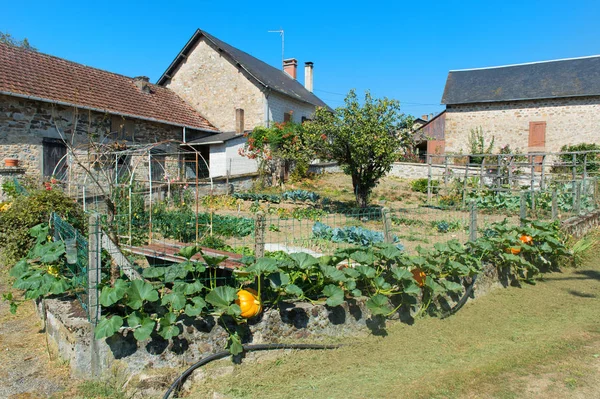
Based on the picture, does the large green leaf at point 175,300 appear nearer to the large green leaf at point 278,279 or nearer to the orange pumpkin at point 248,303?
the orange pumpkin at point 248,303

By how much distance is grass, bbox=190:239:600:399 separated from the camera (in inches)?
128

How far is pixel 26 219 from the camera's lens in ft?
19.1

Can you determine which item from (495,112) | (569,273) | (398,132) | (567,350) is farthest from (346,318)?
(495,112)

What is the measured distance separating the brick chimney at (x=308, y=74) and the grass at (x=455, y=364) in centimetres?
2338

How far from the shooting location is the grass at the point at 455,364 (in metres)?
3.26

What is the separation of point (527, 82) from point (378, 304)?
24.9 m

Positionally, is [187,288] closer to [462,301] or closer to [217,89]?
[462,301]

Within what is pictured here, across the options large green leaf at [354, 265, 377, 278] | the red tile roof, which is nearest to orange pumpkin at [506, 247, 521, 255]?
large green leaf at [354, 265, 377, 278]

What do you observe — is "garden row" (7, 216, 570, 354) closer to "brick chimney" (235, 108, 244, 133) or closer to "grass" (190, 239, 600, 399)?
"grass" (190, 239, 600, 399)

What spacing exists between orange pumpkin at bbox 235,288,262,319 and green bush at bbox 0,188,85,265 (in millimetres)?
3418

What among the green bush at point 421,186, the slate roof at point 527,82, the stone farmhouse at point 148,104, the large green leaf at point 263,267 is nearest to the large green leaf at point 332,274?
the large green leaf at point 263,267

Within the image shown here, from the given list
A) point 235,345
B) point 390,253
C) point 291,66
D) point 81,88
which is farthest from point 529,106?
point 235,345

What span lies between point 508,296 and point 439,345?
1.85 metres

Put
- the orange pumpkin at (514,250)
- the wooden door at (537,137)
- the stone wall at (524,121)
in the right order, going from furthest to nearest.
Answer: the wooden door at (537,137), the stone wall at (524,121), the orange pumpkin at (514,250)
